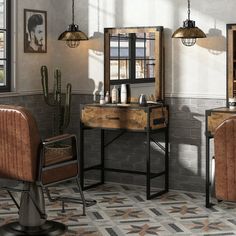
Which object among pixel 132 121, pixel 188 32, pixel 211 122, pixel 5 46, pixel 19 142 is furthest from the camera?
pixel 5 46

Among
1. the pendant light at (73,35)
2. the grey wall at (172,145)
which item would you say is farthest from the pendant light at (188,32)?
the pendant light at (73,35)

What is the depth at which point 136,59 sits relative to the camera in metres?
6.67

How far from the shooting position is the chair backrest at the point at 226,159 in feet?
11.1

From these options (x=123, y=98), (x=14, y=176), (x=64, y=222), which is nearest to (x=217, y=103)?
(x=123, y=98)

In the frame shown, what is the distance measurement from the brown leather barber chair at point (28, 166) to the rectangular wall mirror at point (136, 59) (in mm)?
1803

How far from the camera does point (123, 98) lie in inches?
258

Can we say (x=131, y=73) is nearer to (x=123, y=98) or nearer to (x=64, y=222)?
(x=123, y=98)

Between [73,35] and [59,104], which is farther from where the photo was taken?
[59,104]

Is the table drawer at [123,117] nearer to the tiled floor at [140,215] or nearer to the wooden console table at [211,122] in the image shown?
the wooden console table at [211,122]

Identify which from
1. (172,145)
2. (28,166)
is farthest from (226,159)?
(172,145)

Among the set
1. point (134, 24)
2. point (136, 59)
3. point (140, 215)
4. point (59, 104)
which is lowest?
point (140, 215)

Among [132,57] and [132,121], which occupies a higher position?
[132,57]

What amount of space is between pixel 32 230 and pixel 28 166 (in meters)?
0.63

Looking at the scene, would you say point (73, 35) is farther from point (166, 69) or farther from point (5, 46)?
point (166, 69)
